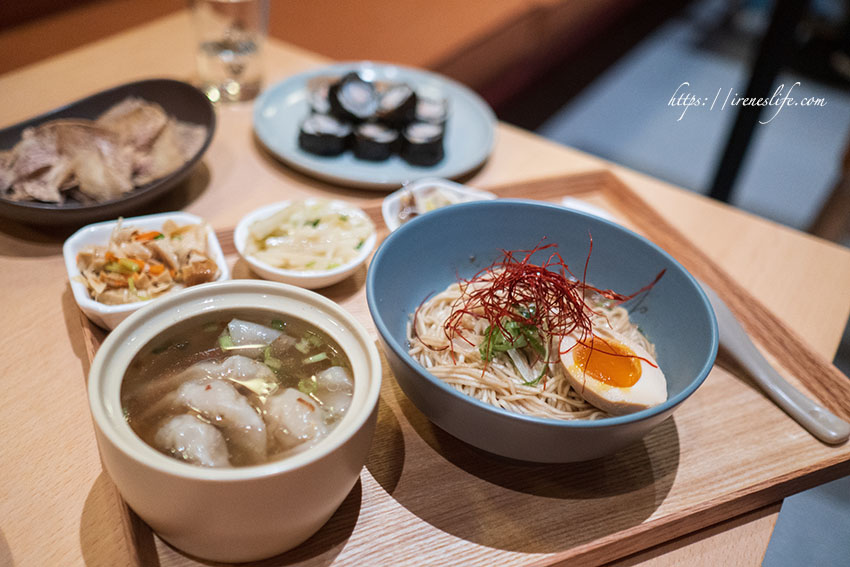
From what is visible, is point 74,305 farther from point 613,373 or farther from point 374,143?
point 613,373

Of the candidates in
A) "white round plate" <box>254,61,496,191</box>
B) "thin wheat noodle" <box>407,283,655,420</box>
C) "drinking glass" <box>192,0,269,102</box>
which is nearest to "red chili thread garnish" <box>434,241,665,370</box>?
"thin wheat noodle" <box>407,283,655,420</box>

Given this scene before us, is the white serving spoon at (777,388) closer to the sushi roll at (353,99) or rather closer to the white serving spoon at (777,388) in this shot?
the white serving spoon at (777,388)

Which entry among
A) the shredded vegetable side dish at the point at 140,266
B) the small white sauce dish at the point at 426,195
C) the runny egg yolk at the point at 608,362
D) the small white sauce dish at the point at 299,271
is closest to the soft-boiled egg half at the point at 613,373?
the runny egg yolk at the point at 608,362

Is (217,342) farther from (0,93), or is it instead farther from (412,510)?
(0,93)

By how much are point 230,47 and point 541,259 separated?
1.61m

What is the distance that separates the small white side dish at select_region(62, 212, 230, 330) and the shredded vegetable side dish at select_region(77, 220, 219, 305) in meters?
0.02

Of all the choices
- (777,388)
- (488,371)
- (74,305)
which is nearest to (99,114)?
(74,305)

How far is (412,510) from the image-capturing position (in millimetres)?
1083

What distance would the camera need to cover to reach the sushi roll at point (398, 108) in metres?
2.22

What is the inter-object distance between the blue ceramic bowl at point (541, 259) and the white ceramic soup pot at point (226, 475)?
136 mm

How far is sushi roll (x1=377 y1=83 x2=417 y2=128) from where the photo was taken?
2219 millimetres

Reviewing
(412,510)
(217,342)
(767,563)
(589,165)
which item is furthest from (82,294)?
(589,165)

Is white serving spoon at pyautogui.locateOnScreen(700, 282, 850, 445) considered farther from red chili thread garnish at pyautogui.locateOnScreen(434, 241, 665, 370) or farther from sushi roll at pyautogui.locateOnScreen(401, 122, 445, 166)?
sushi roll at pyautogui.locateOnScreen(401, 122, 445, 166)

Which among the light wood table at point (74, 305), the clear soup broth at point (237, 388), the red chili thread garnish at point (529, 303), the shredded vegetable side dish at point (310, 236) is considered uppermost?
the clear soup broth at point (237, 388)
